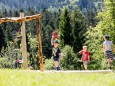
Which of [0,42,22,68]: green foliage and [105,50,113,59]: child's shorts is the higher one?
[105,50,113,59]: child's shorts

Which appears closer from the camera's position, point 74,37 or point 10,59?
point 10,59

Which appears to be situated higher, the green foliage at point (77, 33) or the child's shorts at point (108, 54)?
the child's shorts at point (108, 54)

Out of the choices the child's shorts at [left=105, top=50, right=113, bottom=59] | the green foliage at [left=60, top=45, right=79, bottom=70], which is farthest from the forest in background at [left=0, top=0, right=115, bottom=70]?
the child's shorts at [left=105, top=50, right=113, bottom=59]

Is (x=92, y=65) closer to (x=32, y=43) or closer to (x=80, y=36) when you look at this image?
(x=80, y=36)

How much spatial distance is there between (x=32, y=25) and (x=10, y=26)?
982cm

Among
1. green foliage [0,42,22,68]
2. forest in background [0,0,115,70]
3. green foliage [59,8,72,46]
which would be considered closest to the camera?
forest in background [0,0,115,70]

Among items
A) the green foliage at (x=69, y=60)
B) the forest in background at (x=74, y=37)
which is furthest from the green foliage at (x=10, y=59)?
the green foliage at (x=69, y=60)

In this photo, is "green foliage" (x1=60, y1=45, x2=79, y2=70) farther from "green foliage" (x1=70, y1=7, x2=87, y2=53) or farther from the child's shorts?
the child's shorts

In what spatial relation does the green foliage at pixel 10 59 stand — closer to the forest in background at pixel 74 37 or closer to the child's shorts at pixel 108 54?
the forest in background at pixel 74 37

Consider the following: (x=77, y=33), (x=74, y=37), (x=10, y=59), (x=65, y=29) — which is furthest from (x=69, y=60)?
(x=65, y=29)

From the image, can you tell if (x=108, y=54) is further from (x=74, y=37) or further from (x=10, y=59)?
(x=74, y=37)

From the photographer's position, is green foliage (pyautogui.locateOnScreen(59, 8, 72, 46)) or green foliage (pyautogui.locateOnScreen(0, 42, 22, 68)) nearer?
green foliage (pyautogui.locateOnScreen(0, 42, 22, 68))

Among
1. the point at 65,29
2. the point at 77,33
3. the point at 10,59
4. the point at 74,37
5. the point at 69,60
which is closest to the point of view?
the point at 69,60

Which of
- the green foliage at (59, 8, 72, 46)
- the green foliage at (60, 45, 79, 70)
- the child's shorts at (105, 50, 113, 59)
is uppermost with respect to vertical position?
the child's shorts at (105, 50, 113, 59)
